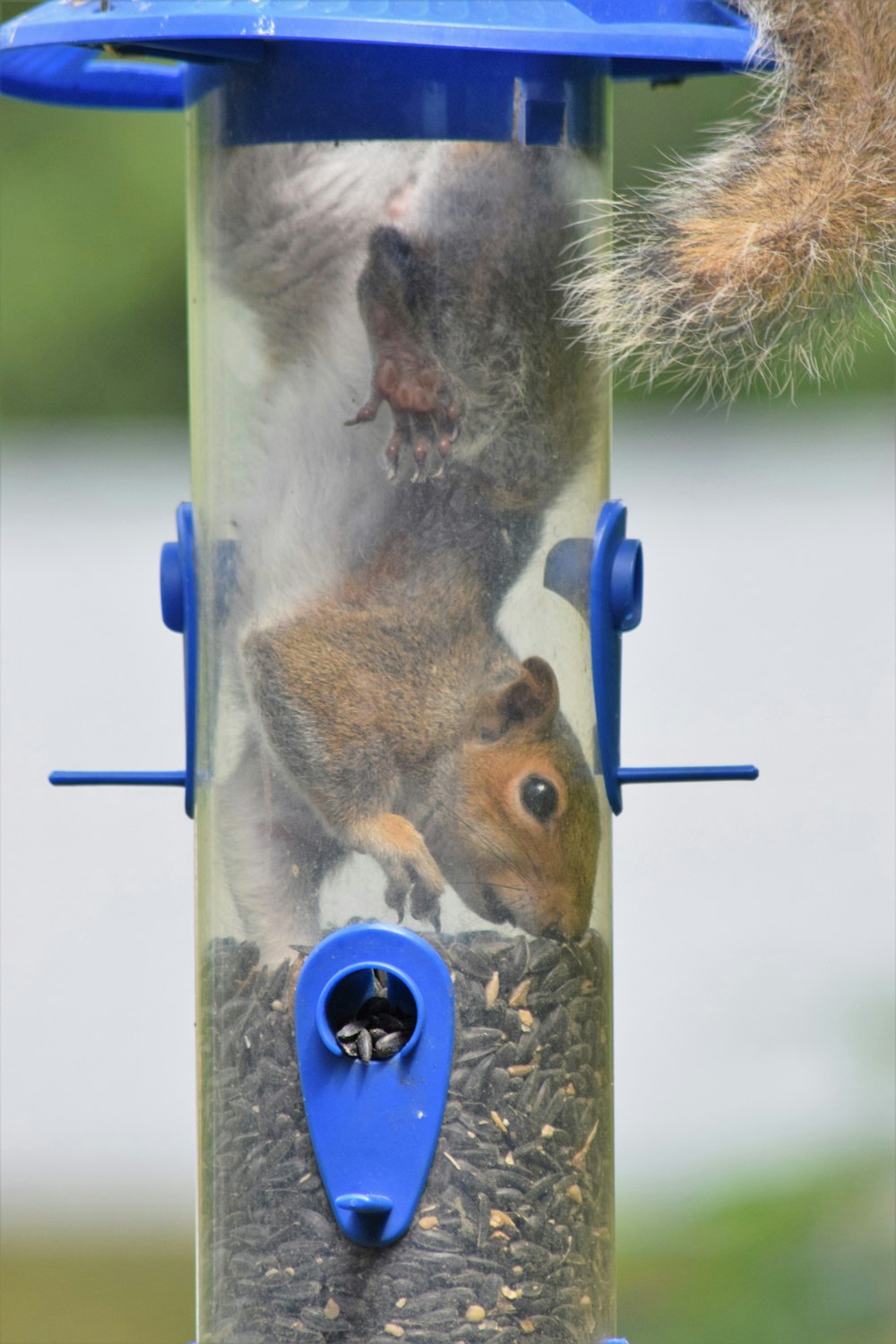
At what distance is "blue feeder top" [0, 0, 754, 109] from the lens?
5.66ft

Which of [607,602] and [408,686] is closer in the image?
[408,686]

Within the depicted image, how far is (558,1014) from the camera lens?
2.01 metres

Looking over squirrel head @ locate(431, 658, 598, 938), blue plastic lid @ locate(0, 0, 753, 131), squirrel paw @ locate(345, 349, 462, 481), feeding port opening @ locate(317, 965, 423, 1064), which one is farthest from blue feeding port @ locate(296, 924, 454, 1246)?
blue plastic lid @ locate(0, 0, 753, 131)

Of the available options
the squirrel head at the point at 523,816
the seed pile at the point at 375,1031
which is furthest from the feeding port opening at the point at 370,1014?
the squirrel head at the point at 523,816

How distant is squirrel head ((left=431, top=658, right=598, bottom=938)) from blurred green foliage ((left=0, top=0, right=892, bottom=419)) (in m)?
3.20

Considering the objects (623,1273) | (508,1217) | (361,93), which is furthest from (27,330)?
(508,1217)

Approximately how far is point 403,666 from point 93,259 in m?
3.40

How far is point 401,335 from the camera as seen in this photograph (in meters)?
1.92

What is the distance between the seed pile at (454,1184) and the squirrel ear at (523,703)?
0.75ft

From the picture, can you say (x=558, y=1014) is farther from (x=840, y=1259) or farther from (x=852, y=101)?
(x=840, y=1259)

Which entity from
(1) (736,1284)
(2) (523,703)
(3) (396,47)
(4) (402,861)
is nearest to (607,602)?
(2) (523,703)

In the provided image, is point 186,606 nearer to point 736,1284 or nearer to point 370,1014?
point 370,1014

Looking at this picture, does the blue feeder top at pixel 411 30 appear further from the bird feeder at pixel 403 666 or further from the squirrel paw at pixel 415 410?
the squirrel paw at pixel 415 410

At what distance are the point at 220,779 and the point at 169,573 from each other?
241 millimetres
